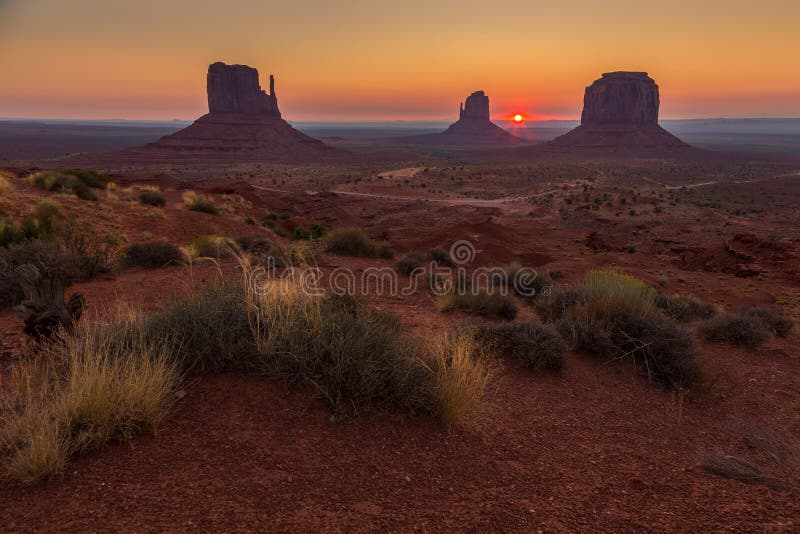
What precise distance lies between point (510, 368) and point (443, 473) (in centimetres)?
271

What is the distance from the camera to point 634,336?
256 inches

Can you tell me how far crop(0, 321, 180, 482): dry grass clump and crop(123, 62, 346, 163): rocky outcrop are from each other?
274 feet

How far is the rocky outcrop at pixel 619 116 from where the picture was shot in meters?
101

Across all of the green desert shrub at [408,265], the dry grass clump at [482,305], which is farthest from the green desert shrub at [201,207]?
the dry grass clump at [482,305]

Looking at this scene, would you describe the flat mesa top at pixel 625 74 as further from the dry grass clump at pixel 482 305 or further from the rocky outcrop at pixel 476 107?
the dry grass clump at pixel 482 305

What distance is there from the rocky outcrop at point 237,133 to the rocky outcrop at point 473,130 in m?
65.7

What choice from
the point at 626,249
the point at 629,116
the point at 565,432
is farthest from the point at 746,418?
the point at 629,116

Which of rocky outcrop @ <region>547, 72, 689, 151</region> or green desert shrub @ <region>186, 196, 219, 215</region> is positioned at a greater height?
rocky outcrop @ <region>547, 72, 689, 151</region>

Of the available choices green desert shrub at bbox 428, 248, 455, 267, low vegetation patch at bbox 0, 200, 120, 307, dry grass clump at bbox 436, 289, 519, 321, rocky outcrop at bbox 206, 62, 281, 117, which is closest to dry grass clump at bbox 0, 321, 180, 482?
low vegetation patch at bbox 0, 200, 120, 307

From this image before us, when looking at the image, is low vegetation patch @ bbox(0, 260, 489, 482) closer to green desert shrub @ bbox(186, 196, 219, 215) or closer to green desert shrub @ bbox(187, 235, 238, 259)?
green desert shrub @ bbox(187, 235, 238, 259)

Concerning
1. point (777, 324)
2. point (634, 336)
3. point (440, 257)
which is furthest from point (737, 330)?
point (440, 257)

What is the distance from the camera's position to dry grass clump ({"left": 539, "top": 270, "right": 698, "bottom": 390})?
5957mm

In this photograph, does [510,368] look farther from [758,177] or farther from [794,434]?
[758,177]

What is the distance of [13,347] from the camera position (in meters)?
5.21
